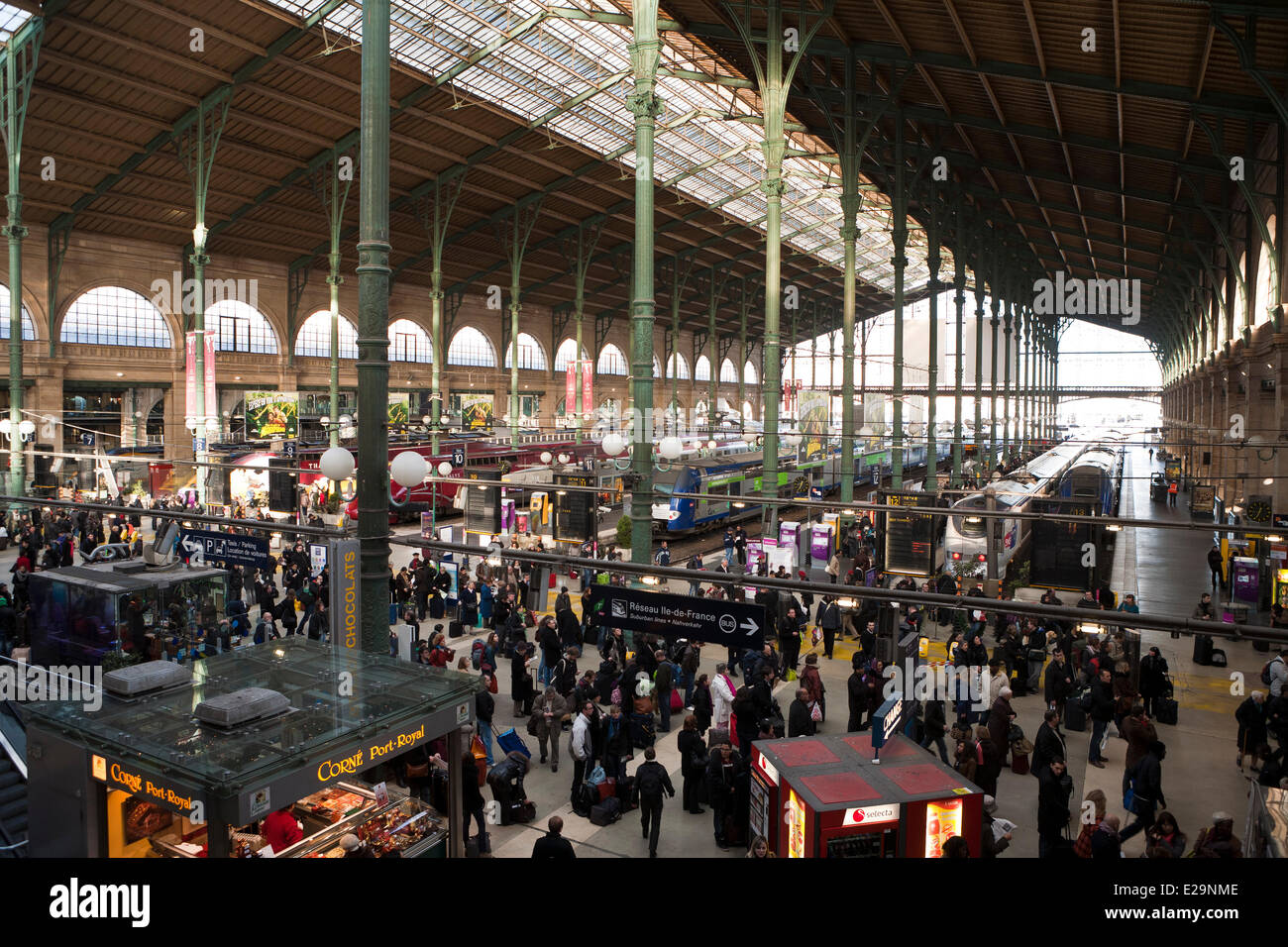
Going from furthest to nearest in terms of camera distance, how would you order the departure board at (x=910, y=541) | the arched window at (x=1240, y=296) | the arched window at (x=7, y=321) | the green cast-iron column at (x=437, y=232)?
the green cast-iron column at (x=437, y=232), the arched window at (x=7, y=321), the arched window at (x=1240, y=296), the departure board at (x=910, y=541)

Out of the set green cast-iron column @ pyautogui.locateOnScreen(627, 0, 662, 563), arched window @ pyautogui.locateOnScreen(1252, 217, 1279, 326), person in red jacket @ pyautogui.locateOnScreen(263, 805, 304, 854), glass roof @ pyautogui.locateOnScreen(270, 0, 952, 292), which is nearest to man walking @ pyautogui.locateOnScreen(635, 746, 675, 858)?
green cast-iron column @ pyautogui.locateOnScreen(627, 0, 662, 563)

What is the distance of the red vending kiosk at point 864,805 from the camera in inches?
299

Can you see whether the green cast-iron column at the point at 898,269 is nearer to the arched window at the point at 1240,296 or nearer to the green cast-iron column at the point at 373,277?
the arched window at the point at 1240,296

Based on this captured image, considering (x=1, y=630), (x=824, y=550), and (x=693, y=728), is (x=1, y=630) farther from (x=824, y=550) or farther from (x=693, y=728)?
(x=824, y=550)

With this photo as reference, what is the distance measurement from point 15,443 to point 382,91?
22325 mm

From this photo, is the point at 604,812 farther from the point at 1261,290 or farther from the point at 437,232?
the point at 437,232

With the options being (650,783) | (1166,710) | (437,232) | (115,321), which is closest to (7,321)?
(115,321)

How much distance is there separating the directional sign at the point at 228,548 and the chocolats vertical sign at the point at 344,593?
5731 mm

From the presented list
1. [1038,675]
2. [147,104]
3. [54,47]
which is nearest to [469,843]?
[1038,675]

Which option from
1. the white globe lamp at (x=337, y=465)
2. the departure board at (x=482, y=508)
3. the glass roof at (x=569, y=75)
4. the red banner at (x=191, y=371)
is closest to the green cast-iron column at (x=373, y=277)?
the white globe lamp at (x=337, y=465)

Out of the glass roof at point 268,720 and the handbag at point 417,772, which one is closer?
the glass roof at point 268,720

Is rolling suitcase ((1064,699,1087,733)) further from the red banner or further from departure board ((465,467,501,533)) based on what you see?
the red banner

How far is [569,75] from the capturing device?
32844mm
